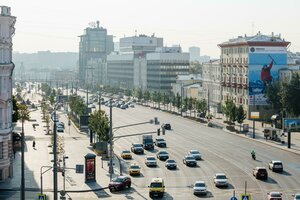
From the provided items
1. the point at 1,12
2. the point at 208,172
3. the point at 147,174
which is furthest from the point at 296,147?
the point at 1,12

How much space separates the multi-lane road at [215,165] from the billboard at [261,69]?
23998 millimetres

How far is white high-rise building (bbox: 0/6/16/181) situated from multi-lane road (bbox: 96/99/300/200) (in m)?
13.9

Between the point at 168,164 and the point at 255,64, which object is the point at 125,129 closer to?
the point at 255,64

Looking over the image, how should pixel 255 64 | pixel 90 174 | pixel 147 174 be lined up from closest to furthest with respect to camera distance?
pixel 90 174, pixel 147 174, pixel 255 64

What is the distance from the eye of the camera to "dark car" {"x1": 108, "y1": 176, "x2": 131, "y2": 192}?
5947 cm

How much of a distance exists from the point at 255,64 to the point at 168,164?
72.1 metres

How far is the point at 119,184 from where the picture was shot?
59531 millimetres

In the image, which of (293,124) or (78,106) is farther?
(78,106)

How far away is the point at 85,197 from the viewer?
5681 cm

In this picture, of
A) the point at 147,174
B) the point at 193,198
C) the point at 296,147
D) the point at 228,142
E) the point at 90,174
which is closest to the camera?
the point at 193,198

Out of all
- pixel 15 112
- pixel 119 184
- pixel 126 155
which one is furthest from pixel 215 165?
pixel 15 112

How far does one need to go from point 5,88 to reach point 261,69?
84.5m

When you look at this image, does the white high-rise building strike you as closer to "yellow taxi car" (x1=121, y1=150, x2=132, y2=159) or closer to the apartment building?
"yellow taxi car" (x1=121, y1=150, x2=132, y2=159)

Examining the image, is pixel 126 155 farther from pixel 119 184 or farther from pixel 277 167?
pixel 119 184
